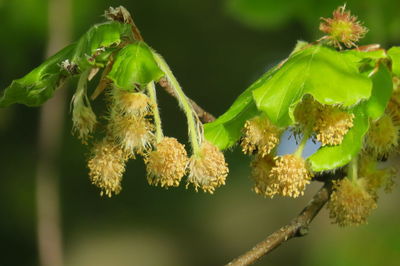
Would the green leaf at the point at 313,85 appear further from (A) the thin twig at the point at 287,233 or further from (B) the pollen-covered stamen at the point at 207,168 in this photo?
(A) the thin twig at the point at 287,233

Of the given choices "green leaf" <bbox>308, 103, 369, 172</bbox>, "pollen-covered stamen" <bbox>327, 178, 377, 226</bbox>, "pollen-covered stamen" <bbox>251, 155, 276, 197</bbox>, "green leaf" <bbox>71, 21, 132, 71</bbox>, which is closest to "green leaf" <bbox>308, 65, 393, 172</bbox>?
"green leaf" <bbox>308, 103, 369, 172</bbox>

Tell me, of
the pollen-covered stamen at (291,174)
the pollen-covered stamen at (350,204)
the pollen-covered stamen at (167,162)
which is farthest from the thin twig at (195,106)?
the pollen-covered stamen at (350,204)

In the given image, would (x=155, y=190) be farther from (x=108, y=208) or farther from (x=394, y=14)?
(x=394, y=14)

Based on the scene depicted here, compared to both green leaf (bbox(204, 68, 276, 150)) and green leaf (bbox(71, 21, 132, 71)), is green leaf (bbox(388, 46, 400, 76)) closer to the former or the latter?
green leaf (bbox(204, 68, 276, 150))

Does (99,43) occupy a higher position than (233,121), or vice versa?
(99,43)

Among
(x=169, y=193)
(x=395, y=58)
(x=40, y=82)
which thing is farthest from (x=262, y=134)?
(x=169, y=193)

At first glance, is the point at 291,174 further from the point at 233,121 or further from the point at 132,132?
the point at 132,132
